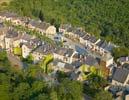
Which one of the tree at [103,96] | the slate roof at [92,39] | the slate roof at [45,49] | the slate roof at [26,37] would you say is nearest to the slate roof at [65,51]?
the slate roof at [45,49]

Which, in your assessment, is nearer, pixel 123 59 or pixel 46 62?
pixel 46 62

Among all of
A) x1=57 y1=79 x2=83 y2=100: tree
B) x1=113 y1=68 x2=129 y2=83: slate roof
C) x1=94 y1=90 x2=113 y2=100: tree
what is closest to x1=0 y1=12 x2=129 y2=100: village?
x1=113 y1=68 x2=129 y2=83: slate roof

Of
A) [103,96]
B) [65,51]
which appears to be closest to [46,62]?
[65,51]

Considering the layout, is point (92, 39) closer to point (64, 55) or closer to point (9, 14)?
point (64, 55)

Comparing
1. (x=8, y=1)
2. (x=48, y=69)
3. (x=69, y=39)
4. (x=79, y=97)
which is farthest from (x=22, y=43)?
(x=8, y=1)

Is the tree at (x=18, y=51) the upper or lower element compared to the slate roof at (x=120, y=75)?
upper

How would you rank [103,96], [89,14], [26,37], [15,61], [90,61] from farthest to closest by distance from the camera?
[89,14] → [26,37] → [15,61] → [90,61] → [103,96]

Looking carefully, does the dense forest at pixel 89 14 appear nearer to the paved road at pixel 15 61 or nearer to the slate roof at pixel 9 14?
the slate roof at pixel 9 14
